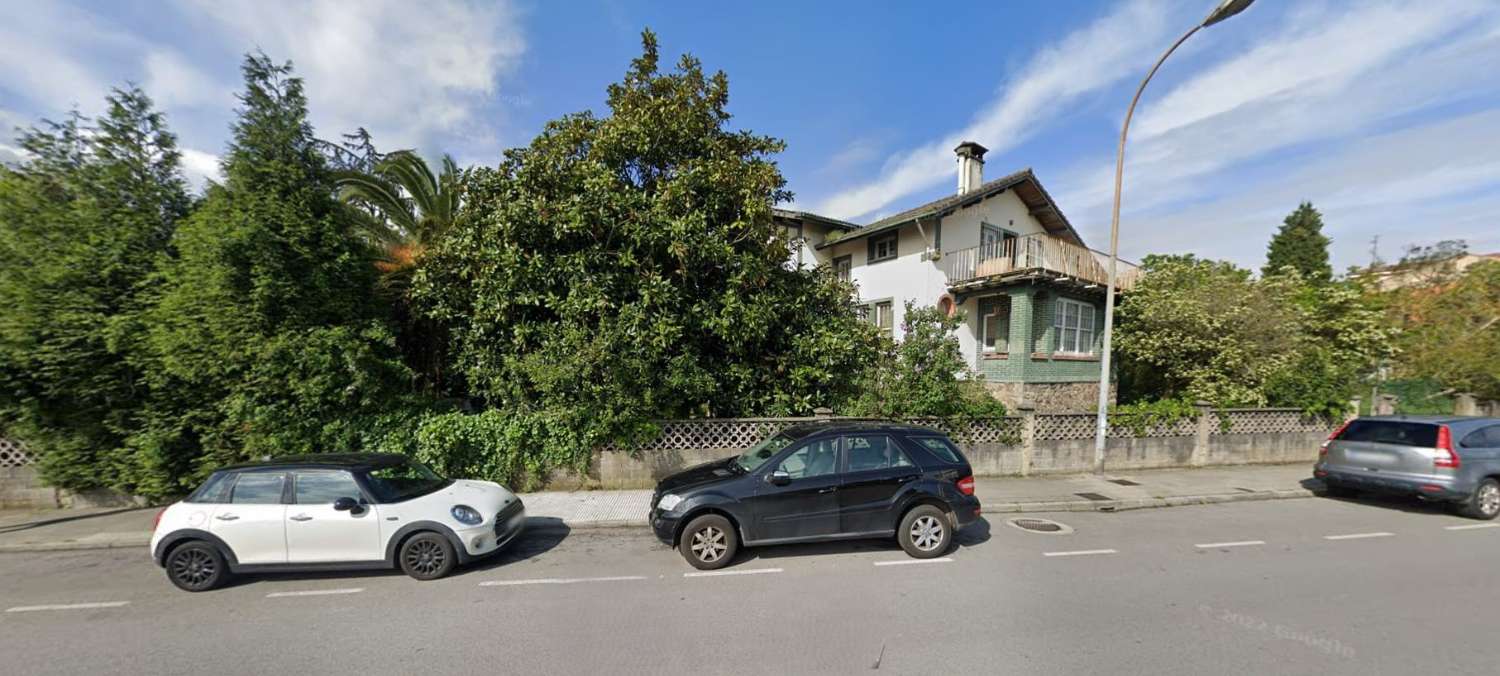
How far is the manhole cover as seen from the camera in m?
6.69

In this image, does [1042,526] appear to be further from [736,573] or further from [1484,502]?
[1484,502]

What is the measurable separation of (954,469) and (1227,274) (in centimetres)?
1409

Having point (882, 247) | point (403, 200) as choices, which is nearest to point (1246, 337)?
point (882, 247)

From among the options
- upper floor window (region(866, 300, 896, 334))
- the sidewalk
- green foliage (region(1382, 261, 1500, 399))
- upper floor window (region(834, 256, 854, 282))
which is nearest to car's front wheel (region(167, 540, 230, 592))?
the sidewalk

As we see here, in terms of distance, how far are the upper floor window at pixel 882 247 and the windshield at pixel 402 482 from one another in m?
15.8

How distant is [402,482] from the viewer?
555cm

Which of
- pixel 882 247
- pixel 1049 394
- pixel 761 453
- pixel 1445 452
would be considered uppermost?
pixel 882 247

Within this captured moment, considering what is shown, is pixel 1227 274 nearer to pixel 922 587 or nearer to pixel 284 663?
pixel 922 587

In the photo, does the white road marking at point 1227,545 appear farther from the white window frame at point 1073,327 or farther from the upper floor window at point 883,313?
the upper floor window at point 883,313

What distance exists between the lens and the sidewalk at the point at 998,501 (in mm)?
6492

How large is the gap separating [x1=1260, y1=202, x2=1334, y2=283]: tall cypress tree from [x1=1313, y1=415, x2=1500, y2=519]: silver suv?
2504 centimetres

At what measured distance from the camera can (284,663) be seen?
3.65 m

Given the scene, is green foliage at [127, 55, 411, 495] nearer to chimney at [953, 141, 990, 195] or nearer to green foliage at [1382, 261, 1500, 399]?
chimney at [953, 141, 990, 195]

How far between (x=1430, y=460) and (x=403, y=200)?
19.8m
